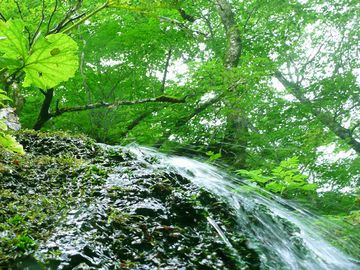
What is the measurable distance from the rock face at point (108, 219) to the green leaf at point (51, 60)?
1.62 feet

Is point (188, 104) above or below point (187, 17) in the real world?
below

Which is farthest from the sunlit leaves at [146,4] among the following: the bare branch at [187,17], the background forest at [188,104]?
the bare branch at [187,17]

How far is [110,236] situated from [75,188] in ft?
1.35

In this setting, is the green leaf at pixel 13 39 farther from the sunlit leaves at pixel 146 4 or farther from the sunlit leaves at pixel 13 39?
the sunlit leaves at pixel 146 4

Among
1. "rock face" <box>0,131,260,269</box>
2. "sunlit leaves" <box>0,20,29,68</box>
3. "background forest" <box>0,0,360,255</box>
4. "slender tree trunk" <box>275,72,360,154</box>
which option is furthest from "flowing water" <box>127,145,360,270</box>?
"slender tree trunk" <box>275,72,360,154</box>

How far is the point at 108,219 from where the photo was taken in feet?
4.12

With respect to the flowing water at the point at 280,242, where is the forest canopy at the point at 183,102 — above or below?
above

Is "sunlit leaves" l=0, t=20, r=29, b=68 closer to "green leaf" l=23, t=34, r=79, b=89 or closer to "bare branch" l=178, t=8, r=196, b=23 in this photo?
"green leaf" l=23, t=34, r=79, b=89

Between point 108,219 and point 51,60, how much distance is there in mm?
681

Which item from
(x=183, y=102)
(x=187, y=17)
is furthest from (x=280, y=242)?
(x=187, y=17)

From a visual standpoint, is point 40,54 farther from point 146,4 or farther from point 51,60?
point 146,4

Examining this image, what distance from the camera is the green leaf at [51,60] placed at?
1.20 m

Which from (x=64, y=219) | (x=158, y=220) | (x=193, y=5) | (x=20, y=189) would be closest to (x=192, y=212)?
(x=158, y=220)

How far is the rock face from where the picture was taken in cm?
105
